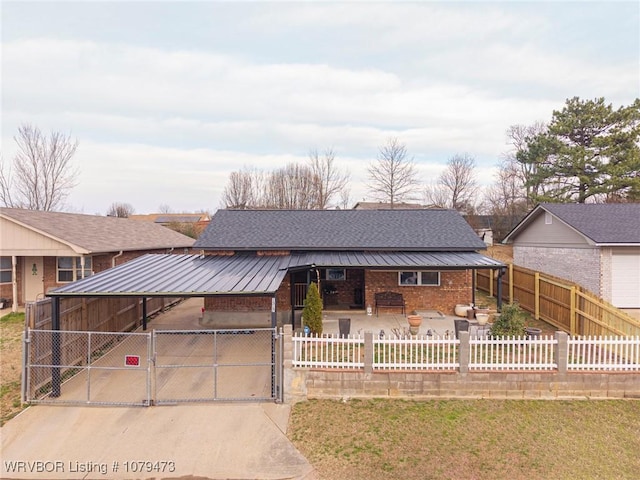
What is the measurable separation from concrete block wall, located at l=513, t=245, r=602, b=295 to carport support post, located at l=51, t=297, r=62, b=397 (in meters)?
19.5

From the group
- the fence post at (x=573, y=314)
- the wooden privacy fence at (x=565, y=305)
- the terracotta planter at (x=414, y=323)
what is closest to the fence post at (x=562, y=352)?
the wooden privacy fence at (x=565, y=305)

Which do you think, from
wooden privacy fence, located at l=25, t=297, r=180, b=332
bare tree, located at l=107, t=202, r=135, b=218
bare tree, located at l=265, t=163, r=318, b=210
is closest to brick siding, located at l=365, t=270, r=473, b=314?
wooden privacy fence, located at l=25, t=297, r=180, b=332

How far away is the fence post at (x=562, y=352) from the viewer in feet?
25.8

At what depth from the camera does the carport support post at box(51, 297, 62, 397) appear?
26.9ft

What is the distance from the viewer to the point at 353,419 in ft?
23.5

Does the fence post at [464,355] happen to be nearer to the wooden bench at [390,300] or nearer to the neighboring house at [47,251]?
the wooden bench at [390,300]

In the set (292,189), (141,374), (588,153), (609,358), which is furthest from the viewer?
(292,189)

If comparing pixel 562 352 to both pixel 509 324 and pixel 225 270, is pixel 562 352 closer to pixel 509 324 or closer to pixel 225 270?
pixel 509 324

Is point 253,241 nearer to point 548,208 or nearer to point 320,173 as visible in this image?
point 548,208

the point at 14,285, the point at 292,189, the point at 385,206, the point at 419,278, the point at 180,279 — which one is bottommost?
the point at 14,285

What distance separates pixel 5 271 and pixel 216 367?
16.1 metres

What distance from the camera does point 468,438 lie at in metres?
6.55

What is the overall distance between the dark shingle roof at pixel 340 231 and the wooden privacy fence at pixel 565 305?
2.70m

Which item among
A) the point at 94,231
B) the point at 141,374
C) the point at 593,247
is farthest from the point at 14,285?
the point at 593,247
